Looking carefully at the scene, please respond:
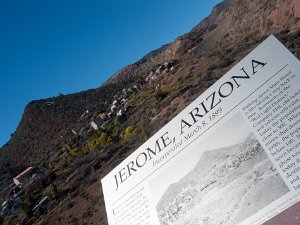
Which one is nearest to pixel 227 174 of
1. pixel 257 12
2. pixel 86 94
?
pixel 257 12

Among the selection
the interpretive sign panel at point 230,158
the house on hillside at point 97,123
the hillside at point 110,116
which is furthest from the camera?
the house on hillside at point 97,123

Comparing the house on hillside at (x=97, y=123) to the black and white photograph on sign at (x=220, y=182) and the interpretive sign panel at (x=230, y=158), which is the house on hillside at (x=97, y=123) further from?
the black and white photograph on sign at (x=220, y=182)

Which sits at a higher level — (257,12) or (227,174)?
→ (257,12)

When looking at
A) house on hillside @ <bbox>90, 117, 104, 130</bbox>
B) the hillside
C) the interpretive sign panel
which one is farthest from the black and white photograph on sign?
house on hillside @ <bbox>90, 117, 104, 130</bbox>

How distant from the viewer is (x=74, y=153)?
54.4m

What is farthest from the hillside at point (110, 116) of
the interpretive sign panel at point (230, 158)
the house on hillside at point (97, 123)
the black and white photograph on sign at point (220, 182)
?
the black and white photograph on sign at point (220, 182)

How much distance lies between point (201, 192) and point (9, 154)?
87.8 m

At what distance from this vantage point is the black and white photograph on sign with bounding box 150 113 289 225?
347 centimetres

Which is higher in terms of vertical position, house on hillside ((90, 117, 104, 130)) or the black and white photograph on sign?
house on hillside ((90, 117, 104, 130))

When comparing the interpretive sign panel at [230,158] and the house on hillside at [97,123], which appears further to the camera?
the house on hillside at [97,123]

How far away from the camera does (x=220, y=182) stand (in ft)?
12.3

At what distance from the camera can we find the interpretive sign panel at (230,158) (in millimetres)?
3396

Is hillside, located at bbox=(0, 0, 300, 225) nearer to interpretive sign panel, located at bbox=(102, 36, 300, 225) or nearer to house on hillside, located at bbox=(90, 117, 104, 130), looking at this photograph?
house on hillside, located at bbox=(90, 117, 104, 130)

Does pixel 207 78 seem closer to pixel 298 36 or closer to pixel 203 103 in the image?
pixel 298 36
